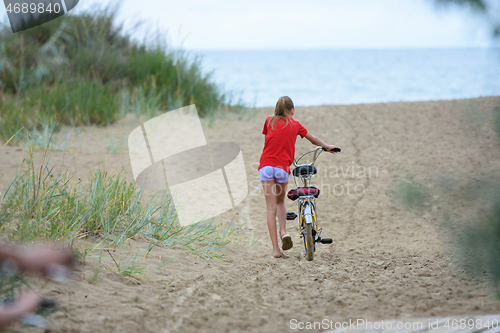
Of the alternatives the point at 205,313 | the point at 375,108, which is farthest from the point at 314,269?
the point at 375,108

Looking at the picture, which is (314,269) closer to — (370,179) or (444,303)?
(444,303)

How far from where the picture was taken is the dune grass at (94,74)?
9922mm

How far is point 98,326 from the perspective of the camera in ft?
8.87

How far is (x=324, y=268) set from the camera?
4195 mm

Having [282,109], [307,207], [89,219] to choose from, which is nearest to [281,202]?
[307,207]

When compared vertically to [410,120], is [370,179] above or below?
below

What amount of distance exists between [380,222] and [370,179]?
1.69 m

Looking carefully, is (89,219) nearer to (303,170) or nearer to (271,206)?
(271,206)

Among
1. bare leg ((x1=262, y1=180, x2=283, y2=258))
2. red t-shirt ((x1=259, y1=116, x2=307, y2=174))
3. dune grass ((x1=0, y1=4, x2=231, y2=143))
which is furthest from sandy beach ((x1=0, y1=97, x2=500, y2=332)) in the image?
dune grass ((x1=0, y1=4, x2=231, y2=143))

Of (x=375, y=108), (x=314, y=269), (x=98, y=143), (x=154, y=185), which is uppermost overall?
(x=375, y=108)

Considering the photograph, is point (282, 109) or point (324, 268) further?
point (282, 109)

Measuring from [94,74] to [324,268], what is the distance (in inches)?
371
